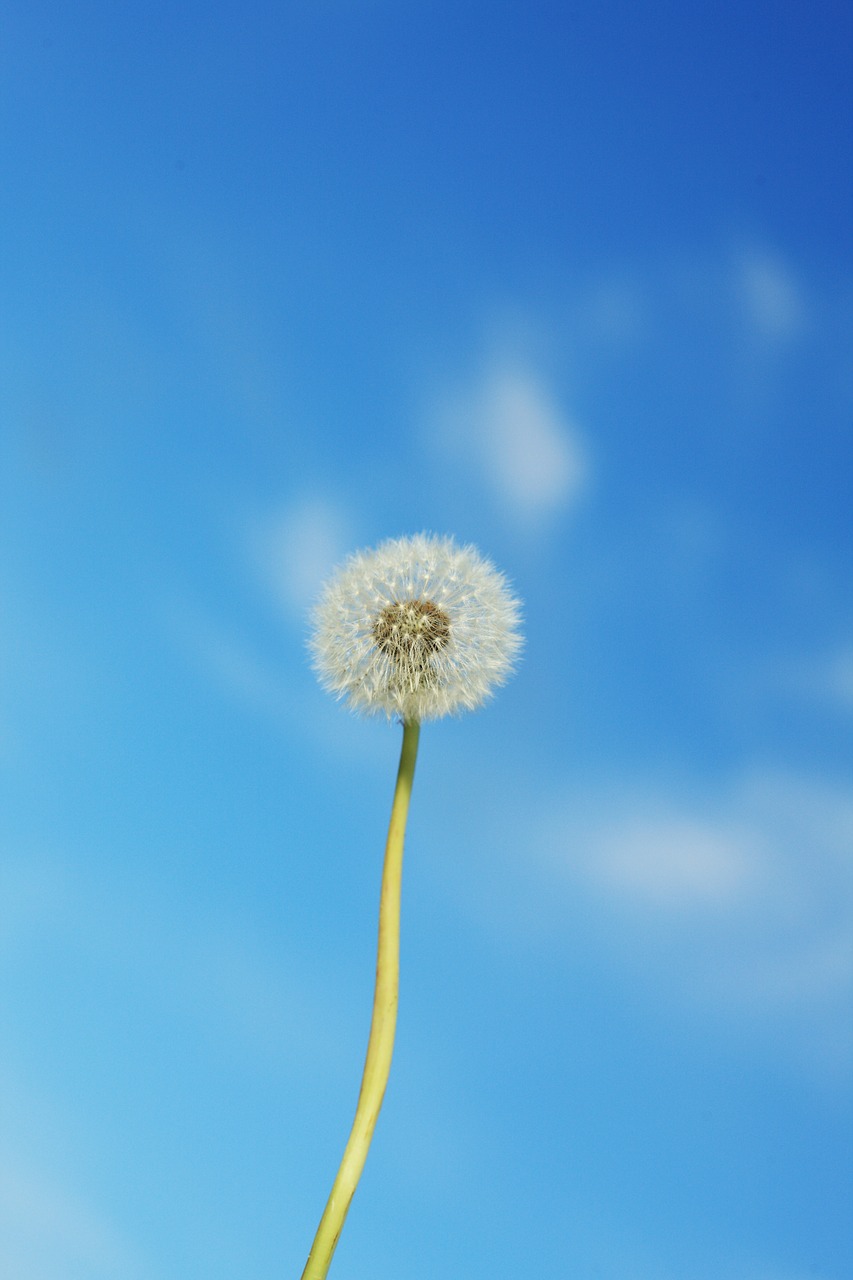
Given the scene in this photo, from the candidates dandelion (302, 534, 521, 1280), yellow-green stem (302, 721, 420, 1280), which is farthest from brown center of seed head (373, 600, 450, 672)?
yellow-green stem (302, 721, 420, 1280)

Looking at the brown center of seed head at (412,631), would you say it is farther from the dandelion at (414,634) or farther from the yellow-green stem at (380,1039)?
the yellow-green stem at (380,1039)

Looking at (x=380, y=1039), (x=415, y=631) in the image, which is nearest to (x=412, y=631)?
(x=415, y=631)

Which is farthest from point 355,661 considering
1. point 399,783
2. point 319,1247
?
point 319,1247

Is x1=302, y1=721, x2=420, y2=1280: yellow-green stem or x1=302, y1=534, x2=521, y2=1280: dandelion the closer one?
x1=302, y1=721, x2=420, y2=1280: yellow-green stem

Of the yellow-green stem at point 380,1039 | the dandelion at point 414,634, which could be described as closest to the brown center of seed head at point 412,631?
the dandelion at point 414,634

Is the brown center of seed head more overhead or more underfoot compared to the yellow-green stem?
more overhead

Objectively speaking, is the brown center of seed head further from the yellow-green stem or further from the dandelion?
the yellow-green stem

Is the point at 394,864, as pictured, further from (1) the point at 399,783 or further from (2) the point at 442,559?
(2) the point at 442,559
